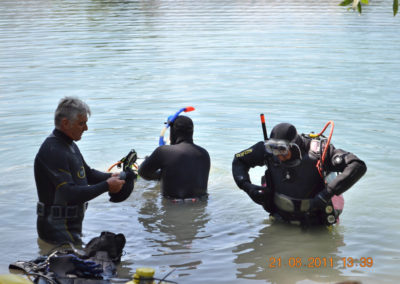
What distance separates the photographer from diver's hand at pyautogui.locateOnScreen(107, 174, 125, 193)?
523 centimetres

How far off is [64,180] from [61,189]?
3.0 inches

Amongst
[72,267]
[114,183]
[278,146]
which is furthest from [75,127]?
[278,146]

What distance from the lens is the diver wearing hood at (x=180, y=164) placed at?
698 cm

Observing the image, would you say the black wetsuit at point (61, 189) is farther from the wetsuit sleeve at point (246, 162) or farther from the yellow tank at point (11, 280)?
the wetsuit sleeve at point (246, 162)

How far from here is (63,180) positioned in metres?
5.13

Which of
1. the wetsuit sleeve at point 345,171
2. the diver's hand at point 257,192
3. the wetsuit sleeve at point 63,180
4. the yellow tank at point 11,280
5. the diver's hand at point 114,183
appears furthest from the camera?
the diver's hand at point 257,192

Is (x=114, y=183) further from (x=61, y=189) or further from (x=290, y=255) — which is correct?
(x=290, y=255)

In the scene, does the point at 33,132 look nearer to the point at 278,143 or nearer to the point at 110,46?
the point at 278,143

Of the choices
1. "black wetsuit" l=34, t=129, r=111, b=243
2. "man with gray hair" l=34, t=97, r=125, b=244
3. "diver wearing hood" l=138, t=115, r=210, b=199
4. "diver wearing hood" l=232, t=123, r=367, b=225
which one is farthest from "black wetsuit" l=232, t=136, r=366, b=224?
"black wetsuit" l=34, t=129, r=111, b=243

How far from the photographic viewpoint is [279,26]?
2384 centimetres

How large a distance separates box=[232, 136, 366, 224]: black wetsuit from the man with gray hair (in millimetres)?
1484
